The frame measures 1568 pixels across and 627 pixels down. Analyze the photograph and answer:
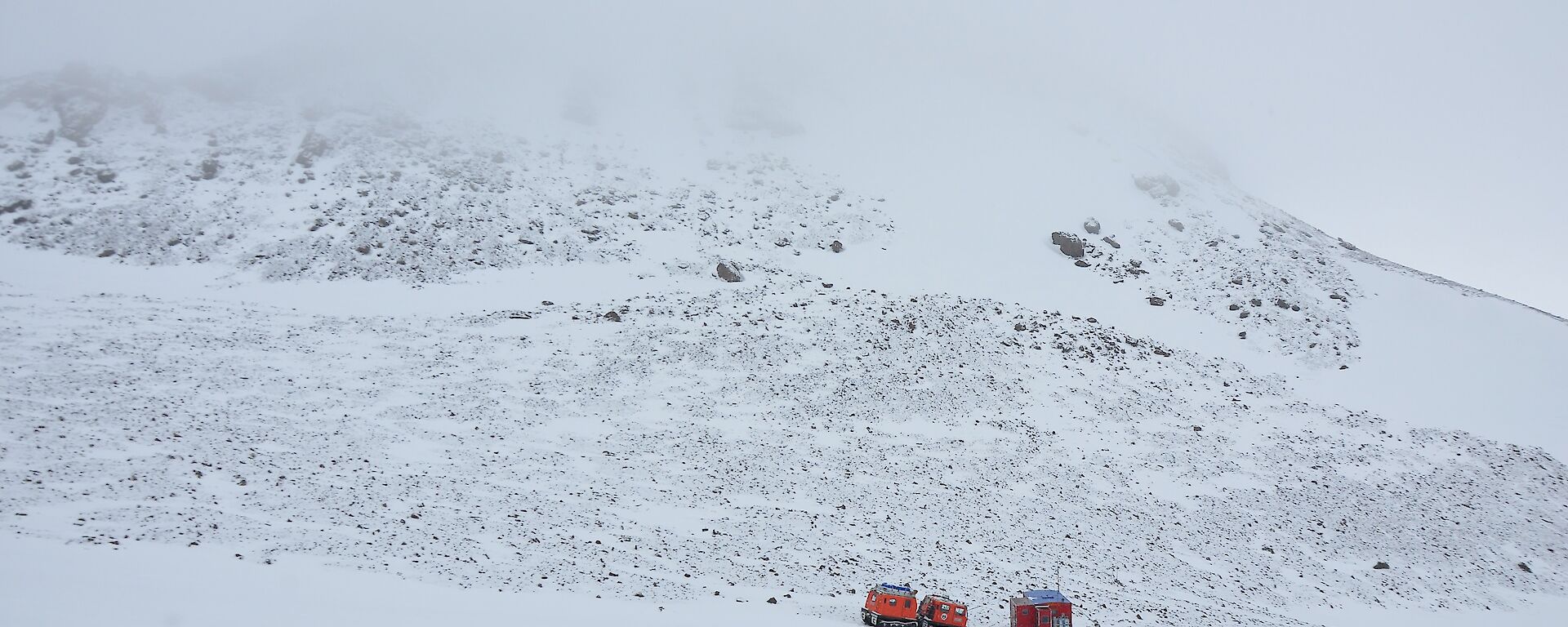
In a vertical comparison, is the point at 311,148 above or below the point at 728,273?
above

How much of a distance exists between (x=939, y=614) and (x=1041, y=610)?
252 centimetres

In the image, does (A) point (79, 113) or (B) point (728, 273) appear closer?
(B) point (728, 273)

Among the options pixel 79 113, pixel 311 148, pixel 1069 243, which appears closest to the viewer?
pixel 79 113

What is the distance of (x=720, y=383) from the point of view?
102 feet

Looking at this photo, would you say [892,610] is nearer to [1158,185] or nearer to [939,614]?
[939,614]

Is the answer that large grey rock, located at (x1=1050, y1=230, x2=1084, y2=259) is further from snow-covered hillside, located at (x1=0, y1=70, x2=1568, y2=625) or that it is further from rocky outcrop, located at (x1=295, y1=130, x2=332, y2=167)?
rocky outcrop, located at (x1=295, y1=130, x2=332, y2=167)

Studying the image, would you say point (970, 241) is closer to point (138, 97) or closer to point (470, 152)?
point (470, 152)

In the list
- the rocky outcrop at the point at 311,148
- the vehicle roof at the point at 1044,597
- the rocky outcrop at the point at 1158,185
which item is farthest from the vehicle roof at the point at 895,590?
the rocky outcrop at the point at 1158,185

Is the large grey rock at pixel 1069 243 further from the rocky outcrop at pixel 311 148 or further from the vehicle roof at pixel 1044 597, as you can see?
the rocky outcrop at pixel 311 148

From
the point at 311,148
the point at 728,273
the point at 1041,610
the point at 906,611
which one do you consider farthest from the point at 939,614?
the point at 311,148

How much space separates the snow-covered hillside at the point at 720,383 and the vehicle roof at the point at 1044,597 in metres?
1.64

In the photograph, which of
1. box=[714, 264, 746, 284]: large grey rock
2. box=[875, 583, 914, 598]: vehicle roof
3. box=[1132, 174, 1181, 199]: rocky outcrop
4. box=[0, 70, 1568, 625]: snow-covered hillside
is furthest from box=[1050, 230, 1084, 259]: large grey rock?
box=[875, 583, 914, 598]: vehicle roof

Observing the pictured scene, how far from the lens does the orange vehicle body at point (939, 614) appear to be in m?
17.9

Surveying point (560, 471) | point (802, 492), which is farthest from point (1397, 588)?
point (560, 471)
